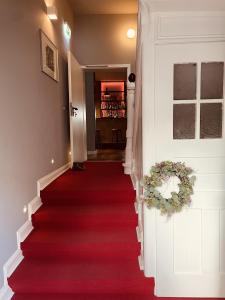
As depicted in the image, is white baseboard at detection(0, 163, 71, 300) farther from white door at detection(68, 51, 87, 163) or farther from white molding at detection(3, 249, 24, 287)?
white door at detection(68, 51, 87, 163)

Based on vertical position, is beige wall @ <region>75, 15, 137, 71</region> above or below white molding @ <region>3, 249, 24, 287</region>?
above

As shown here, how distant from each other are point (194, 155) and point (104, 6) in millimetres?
3762

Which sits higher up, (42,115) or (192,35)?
(192,35)

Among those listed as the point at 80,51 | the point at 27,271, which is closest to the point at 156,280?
the point at 27,271

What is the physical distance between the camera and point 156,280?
1.99 m

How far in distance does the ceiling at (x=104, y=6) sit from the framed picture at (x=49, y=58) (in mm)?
1353

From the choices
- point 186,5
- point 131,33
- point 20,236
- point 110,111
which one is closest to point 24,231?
point 20,236

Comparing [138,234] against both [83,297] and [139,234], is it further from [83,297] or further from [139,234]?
[83,297]

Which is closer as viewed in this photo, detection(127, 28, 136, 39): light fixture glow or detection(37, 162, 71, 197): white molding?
detection(37, 162, 71, 197): white molding

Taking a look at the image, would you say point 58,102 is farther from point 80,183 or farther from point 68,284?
point 68,284

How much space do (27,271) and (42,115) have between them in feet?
5.69

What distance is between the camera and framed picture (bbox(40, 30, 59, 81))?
308 cm

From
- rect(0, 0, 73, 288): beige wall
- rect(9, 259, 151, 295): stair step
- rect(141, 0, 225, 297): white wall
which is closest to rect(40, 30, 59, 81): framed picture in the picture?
rect(0, 0, 73, 288): beige wall

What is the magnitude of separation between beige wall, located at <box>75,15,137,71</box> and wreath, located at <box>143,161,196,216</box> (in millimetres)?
Answer: 3526
